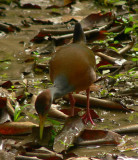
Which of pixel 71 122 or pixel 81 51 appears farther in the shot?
pixel 81 51

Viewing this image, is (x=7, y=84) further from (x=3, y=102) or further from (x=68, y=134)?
(x=68, y=134)

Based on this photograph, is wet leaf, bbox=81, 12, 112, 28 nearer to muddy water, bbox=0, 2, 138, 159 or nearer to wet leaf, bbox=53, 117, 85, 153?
muddy water, bbox=0, 2, 138, 159

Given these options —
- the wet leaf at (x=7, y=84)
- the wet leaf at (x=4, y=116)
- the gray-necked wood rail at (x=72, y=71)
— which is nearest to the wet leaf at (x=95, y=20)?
the wet leaf at (x=7, y=84)

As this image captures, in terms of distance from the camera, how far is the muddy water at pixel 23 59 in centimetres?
344

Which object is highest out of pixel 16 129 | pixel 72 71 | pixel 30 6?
pixel 72 71

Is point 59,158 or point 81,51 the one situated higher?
point 81,51

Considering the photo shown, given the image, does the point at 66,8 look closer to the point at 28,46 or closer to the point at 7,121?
the point at 28,46

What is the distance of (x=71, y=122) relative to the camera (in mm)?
3666

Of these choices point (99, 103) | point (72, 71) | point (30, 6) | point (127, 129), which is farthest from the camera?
point (30, 6)

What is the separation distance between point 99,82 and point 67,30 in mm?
2064

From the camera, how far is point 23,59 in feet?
19.8

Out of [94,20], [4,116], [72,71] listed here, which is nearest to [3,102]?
[4,116]

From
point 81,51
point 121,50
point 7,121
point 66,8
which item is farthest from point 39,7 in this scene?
point 7,121

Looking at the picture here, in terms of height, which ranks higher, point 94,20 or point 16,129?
point 94,20
